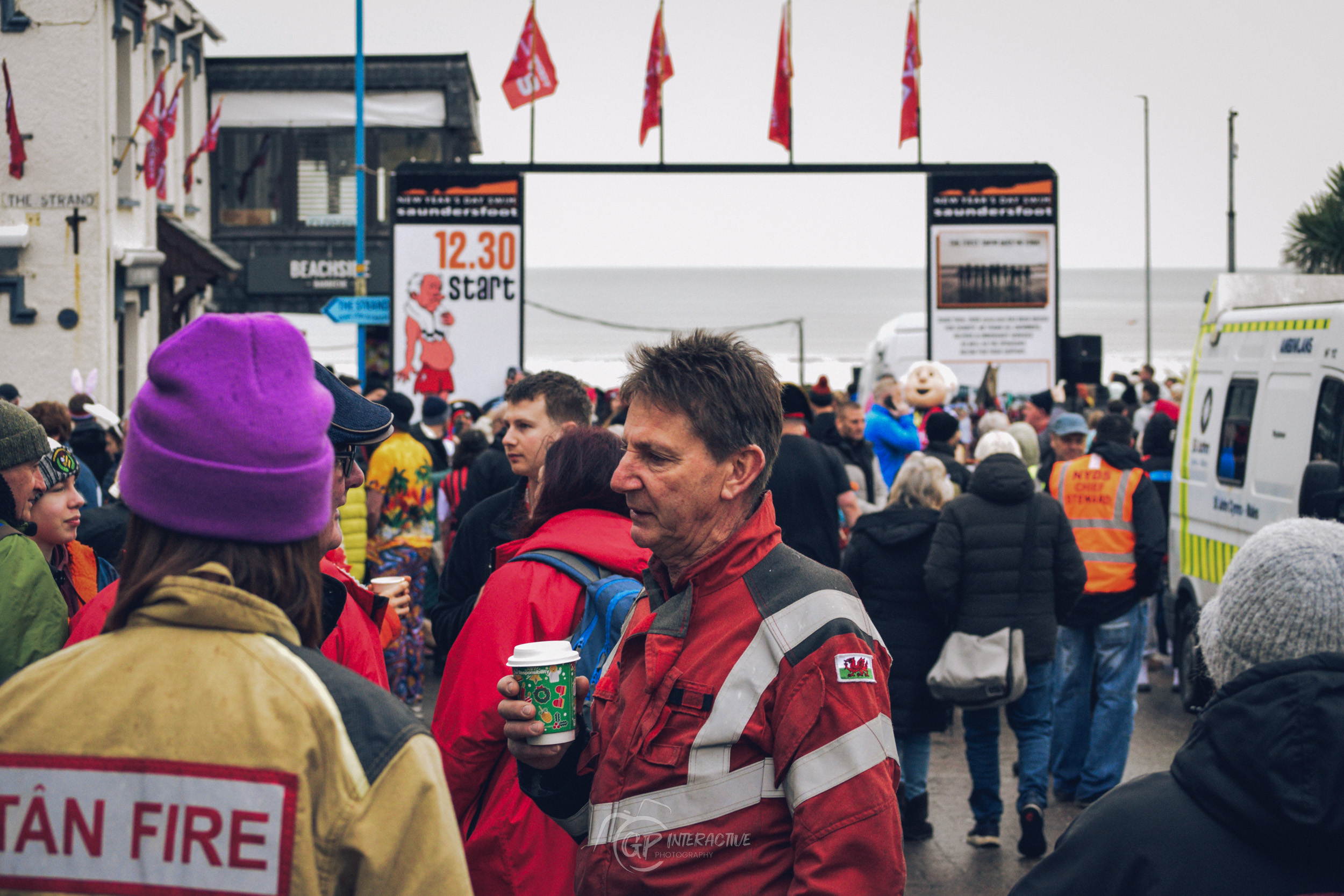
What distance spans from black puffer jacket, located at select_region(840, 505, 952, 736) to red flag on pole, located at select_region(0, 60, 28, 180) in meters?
13.5

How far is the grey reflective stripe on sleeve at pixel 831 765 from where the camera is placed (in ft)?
6.89

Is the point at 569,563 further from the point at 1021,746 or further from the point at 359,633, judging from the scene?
the point at 1021,746

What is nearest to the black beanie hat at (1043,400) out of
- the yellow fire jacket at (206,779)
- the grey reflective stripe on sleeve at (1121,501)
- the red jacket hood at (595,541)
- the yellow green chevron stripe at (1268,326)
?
the yellow green chevron stripe at (1268,326)

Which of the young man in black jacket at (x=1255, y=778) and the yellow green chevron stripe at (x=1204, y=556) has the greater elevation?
the young man in black jacket at (x=1255, y=778)

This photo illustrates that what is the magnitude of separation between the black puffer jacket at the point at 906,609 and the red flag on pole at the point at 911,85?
13.3 m

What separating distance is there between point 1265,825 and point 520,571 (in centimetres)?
181

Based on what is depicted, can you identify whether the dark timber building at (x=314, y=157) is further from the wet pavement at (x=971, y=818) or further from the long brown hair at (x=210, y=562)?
the long brown hair at (x=210, y=562)

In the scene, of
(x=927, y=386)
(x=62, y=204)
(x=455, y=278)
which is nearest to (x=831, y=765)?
(x=927, y=386)

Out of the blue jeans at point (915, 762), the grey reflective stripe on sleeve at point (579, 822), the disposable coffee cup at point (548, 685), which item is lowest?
the blue jeans at point (915, 762)

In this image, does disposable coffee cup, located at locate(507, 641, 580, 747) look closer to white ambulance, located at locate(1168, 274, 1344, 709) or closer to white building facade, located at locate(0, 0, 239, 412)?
white ambulance, located at locate(1168, 274, 1344, 709)

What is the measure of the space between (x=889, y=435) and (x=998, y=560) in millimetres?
4382

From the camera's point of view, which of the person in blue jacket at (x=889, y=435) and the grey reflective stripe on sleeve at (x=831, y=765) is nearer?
the grey reflective stripe on sleeve at (x=831, y=765)

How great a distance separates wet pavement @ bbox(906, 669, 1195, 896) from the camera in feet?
18.3

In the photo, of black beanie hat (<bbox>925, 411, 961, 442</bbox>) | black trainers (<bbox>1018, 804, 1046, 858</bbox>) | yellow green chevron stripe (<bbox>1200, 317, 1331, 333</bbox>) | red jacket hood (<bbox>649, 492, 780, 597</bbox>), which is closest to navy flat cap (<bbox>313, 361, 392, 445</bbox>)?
red jacket hood (<bbox>649, 492, 780, 597</bbox>)
